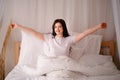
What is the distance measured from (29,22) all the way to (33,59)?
0.55m

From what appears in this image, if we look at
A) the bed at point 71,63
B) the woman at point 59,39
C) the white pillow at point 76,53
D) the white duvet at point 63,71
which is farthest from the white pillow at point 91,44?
the white duvet at point 63,71

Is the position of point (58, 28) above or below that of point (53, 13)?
below

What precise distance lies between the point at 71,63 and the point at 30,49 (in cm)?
70

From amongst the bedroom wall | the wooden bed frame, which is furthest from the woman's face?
the wooden bed frame

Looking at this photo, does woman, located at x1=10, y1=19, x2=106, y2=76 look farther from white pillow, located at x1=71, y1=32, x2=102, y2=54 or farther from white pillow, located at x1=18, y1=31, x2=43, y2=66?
white pillow, located at x1=71, y1=32, x2=102, y2=54

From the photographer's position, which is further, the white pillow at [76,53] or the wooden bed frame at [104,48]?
the wooden bed frame at [104,48]

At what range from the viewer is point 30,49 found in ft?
8.38

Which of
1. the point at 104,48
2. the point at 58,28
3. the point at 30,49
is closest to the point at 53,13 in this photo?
the point at 58,28

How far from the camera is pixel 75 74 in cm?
204

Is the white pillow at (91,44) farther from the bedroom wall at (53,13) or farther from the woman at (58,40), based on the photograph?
the woman at (58,40)

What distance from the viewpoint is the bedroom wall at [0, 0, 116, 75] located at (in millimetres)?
2752

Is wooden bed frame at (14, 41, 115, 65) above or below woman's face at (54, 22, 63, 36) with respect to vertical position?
below

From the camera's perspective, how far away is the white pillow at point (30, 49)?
8.29ft

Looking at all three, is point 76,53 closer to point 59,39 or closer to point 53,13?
point 59,39
